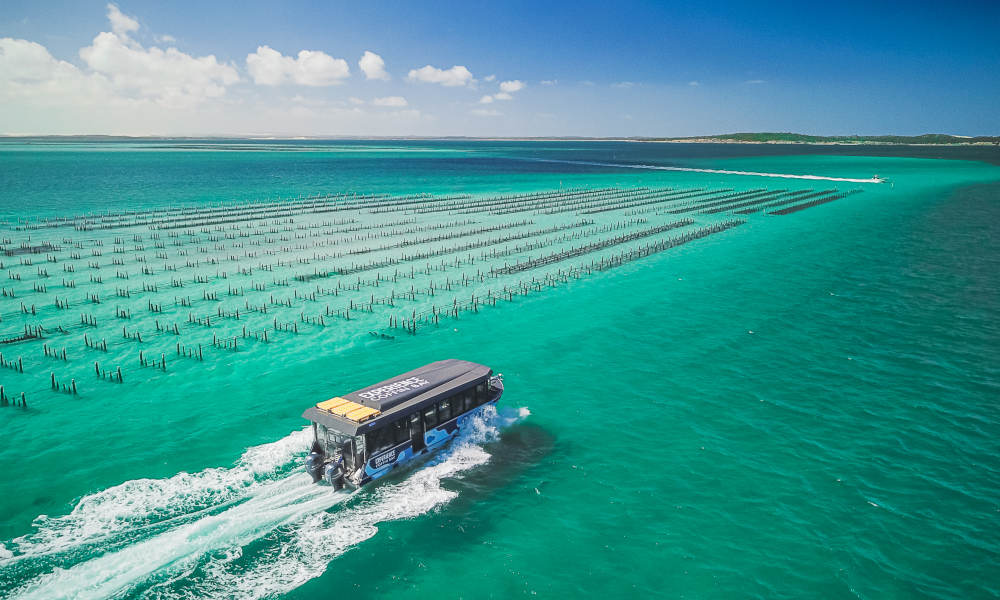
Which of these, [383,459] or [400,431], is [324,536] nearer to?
[383,459]

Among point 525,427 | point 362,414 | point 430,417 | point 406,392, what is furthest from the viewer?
point 525,427

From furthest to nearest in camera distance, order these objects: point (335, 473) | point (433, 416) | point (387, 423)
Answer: point (433, 416)
point (387, 423)
point (335, 473)

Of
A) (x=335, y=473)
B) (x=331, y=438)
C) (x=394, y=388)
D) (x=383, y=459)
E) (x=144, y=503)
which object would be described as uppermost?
(x=394, y=388)

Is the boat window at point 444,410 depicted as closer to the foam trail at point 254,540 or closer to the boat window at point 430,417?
the boat window at point 430,417

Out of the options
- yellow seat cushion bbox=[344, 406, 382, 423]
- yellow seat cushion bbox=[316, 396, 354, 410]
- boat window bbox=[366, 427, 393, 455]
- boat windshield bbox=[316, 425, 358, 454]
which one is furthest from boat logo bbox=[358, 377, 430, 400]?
boat windshield bbox=[316, 425, 358, 454]

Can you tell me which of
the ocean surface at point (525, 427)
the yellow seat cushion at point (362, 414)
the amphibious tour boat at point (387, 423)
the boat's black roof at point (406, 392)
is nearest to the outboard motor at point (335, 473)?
the amphibious tour boat at point (387, 423)

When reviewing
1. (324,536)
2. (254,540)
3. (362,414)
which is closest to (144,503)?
(254,540)

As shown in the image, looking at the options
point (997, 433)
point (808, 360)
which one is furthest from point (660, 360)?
point (997, 433)
